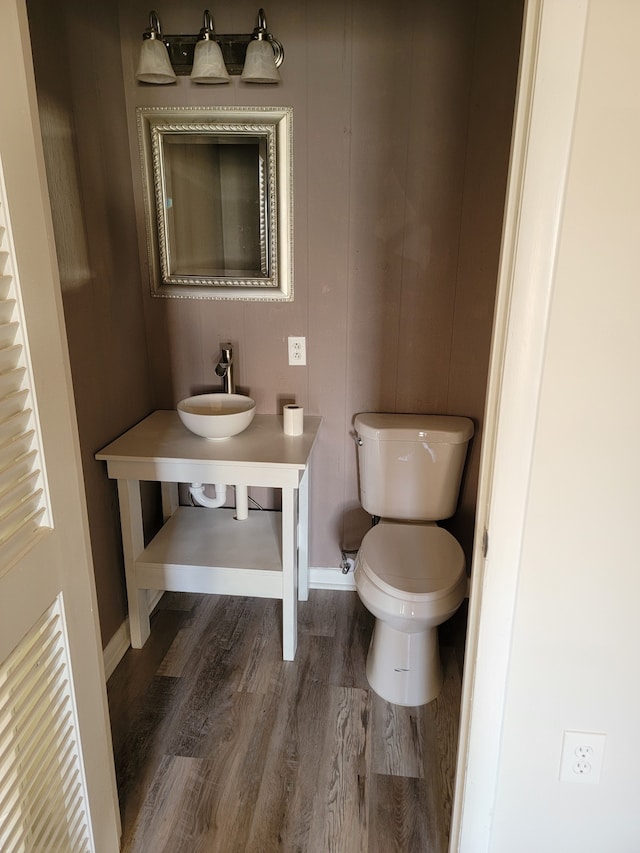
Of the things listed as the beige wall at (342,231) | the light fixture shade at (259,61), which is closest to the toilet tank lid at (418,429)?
the beige wall at (342,231)

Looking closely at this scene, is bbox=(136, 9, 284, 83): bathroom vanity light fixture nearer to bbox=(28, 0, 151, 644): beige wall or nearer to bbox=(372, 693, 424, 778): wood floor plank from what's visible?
bbox=(28, 0, 151, 644): beige wall

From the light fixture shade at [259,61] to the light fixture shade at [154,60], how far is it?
267 millimetres

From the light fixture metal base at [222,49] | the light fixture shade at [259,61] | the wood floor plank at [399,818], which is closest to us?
the wood floor plank at [399,818]

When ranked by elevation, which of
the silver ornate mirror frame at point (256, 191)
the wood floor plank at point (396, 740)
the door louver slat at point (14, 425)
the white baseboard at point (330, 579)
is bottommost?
the wood floor plank at point (396, 740)

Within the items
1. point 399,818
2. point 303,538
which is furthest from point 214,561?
point 399,818

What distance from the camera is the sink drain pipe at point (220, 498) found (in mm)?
2355

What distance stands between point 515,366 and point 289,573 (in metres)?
1.32

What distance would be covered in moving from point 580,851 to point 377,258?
185 centimetres

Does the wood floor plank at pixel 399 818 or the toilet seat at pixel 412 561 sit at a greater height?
the toilet seat at pixel 412 561

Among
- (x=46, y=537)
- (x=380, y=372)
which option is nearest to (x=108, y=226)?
(x=380, y=372)

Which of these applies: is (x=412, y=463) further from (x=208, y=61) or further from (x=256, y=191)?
(x=208, y=61)

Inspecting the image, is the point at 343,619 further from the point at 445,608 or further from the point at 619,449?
the point at 619,449

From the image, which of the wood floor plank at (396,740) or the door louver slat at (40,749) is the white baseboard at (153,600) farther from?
the door louver slat at (40,749)

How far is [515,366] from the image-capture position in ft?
3.15
